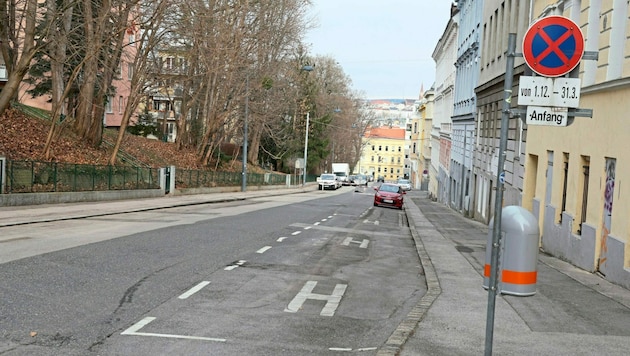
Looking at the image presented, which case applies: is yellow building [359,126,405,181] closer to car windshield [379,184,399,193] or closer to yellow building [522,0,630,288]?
car windshield [379,184,399,193]

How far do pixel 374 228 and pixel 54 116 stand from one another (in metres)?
13.6

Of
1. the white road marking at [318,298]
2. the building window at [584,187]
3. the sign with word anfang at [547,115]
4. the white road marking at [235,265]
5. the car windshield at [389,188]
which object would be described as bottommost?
the car windshield at [389,188]

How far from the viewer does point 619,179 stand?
13258mm

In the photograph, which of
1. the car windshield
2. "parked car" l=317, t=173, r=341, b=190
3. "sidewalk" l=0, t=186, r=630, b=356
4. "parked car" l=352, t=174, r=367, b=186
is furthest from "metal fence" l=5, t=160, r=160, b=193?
"parked car" l=352, t=174, r=367, b=186

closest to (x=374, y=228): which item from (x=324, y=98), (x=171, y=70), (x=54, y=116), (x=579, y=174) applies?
(x=579, y=174)

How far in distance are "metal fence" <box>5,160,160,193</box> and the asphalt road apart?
22.7ft

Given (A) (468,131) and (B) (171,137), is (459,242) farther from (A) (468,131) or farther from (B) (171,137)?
(B) (171,137)

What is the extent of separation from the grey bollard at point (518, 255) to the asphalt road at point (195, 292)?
197 cm

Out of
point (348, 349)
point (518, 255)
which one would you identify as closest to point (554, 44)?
point (518, 255)

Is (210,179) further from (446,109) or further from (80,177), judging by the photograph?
(446,109)

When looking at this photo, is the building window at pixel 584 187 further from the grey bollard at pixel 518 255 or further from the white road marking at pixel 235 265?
the grey bollard at pixel 518 255

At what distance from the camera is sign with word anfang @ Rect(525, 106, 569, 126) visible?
6.41 meters

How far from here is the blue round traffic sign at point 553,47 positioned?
246 inches

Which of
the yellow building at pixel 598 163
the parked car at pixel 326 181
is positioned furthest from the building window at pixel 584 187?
the parked car at pixel 326 181
